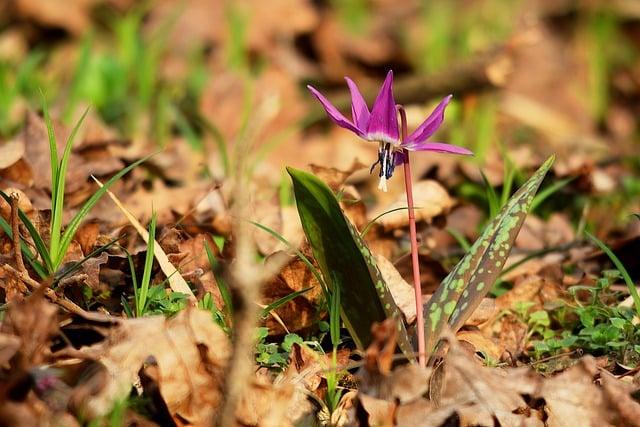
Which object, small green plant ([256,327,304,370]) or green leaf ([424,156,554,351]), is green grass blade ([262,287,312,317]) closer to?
small green plant ([256,327,304,370])

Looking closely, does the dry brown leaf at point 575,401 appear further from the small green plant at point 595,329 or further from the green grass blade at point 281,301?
the green grass blade at point 281,301

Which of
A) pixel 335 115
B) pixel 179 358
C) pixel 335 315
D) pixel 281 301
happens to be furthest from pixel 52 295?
pixel 335 115

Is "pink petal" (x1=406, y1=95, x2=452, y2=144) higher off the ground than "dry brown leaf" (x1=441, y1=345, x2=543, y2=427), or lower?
higher

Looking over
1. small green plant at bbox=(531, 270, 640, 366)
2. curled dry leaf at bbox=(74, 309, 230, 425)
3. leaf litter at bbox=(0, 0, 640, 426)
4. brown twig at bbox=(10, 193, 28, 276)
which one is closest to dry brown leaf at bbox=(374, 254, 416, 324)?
leaf litter at bbox=(0, 0, 640, 426)

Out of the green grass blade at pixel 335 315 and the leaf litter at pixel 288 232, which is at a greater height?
the green grass blade at pixel 335 315

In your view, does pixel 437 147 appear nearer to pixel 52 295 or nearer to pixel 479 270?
pixel 479 270

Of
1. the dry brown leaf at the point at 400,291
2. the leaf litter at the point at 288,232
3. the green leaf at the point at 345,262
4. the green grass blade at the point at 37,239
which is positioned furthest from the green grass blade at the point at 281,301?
the green grass blade at the point at 37,239
